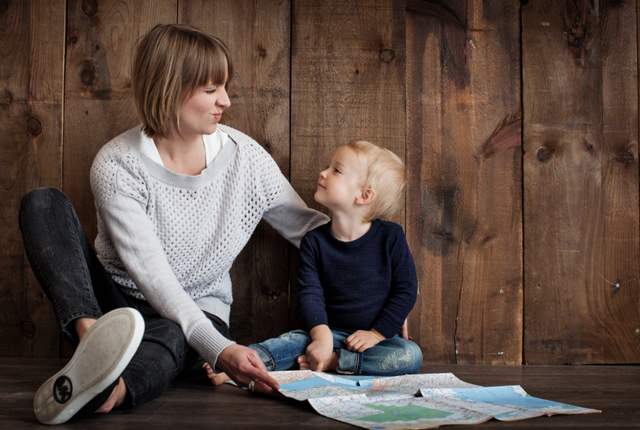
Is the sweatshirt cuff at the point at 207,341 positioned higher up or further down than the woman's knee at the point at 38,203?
further down

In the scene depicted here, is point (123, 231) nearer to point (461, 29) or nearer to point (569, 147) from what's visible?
point (461, 29)

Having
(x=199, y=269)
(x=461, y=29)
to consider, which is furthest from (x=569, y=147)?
(x=199, y=269)

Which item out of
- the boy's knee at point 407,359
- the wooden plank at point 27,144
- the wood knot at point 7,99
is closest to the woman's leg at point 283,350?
the boy's knee at point 407,359

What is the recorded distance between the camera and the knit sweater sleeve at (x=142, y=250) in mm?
1254

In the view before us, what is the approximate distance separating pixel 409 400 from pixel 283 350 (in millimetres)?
415

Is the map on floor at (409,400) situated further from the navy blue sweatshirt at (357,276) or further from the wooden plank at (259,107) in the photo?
the wooden plank at (259,107)

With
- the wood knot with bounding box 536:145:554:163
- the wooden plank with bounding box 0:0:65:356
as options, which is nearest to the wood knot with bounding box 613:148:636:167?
the wood knot with bounding box 536:145:554:163

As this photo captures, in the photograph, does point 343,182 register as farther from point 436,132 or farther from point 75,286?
point 75,286

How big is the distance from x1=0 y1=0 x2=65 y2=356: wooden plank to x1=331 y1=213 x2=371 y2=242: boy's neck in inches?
27.2

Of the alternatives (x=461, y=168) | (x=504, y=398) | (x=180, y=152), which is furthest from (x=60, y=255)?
(x=461, y=168)

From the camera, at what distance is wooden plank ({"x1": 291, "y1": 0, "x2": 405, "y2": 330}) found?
5.78 feet

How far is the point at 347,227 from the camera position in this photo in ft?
5.40

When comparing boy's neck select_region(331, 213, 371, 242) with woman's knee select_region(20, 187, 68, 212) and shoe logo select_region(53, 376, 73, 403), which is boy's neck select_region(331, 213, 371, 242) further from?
shoe logo select_region(53, 376, 73, 403)

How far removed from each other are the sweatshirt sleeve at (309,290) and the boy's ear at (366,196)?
149 mm
